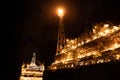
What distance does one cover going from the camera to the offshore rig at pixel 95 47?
36875 mm

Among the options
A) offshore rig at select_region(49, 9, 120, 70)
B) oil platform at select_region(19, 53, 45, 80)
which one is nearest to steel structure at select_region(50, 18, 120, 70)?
offshore rig at select_region(49, 9, 120, 70)

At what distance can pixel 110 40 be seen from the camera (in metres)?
39.8

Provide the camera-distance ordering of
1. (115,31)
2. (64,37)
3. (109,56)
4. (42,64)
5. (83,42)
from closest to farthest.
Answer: (109,56) < (115,31) < (83,42) < (42,64) < (64,37)

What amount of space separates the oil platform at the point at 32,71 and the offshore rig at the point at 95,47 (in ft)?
24.1

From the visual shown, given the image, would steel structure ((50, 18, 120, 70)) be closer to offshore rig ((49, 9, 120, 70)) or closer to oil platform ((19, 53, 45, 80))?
offshore rig ((49, 9, 120, 70))

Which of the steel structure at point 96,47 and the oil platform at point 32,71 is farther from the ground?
the steel structure at point 96,47

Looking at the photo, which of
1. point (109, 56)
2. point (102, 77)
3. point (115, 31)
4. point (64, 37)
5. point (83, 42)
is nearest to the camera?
point (102, 77)

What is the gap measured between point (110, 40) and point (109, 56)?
17.3ft

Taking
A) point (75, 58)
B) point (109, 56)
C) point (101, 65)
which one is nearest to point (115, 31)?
point (109, 56)

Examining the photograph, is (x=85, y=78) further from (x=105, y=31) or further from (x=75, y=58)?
(x=75, y=58)

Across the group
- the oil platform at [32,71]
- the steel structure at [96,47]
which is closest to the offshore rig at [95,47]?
the steel structure at [96,47]

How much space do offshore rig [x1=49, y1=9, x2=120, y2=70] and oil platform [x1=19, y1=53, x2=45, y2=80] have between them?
7337mm

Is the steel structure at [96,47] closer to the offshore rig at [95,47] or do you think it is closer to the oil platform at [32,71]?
the offshore rig at [95,47]

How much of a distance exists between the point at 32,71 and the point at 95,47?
72.2 feet
